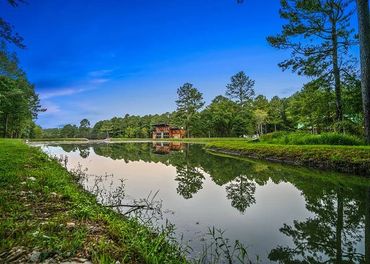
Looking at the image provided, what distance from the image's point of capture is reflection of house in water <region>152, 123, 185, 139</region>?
3199 inches

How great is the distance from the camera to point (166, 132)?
8125 centimetres

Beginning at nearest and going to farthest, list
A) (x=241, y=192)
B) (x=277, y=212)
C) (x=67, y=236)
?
(x=67, y=236) < (x=277, y=212) < (x=241, y=192)

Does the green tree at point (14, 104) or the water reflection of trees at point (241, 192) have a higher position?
the green tree at point (14, 104)

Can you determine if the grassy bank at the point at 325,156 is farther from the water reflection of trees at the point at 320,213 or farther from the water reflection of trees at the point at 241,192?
the water reflection of trees at the point at 241,192

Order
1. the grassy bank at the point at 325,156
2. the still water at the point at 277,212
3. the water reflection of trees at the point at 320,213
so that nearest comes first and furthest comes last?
the water reflection of trees at the point at 320,213
the still water at the point at 277,212
the grassy bank at the point at 325,156

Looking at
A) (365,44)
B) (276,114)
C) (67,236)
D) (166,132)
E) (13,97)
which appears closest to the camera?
(67,236)

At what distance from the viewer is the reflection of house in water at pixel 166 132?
81250 mm

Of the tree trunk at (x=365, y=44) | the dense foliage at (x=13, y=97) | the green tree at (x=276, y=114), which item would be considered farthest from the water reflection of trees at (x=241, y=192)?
the green tree at (x=276, y=114)

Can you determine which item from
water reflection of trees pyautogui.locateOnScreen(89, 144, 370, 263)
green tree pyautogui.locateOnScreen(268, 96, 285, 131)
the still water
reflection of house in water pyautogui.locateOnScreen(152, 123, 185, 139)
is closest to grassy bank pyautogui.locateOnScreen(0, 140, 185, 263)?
the still water

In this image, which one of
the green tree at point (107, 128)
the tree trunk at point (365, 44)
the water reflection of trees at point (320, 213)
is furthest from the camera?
Result: the green tree at point (107, 128)

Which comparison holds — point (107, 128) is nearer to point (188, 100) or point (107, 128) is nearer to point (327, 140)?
point (188, 100)

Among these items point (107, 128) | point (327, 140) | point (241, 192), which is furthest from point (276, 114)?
point (107, 128)

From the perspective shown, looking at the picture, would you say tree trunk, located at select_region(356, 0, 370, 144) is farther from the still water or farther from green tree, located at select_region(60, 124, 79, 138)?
green tree, located at select_region(60, 124, 79, 138)

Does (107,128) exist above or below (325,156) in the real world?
above
